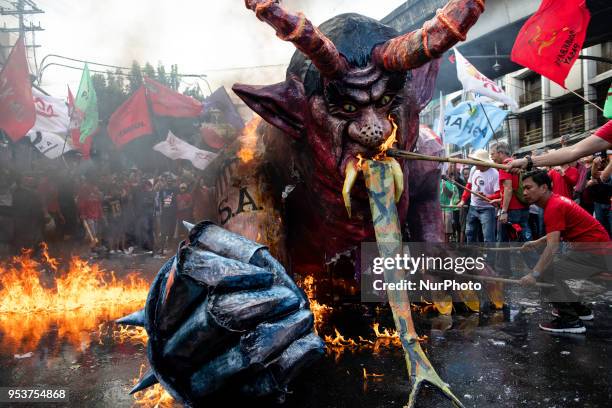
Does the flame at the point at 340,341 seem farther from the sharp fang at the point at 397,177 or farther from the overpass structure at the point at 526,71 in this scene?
the overpass structure at the point at 526,71

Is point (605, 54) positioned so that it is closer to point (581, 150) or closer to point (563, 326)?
point (581, 150)

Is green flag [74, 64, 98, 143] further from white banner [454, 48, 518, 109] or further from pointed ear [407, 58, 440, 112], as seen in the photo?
pointed ear [407, 58, 440, 112]

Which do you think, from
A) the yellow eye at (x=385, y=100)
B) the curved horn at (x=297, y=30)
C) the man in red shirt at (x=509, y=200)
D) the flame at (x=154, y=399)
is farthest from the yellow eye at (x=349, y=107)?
the man in red shirt at (x=509, y=200)

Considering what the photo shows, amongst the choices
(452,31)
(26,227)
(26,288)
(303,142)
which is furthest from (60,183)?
(452,31)

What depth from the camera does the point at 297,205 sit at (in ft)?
12.1

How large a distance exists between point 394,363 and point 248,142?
2188 mm

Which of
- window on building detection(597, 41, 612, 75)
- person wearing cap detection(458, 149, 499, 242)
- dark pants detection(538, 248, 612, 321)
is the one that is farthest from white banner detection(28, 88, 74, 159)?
window on building detection(597, 41, 612, 75)

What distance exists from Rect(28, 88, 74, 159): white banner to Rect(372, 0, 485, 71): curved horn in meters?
13.9

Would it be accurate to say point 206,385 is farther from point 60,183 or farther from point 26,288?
point 60,183

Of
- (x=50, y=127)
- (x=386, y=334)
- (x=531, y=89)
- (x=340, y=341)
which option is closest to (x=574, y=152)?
(x=386, y=334)

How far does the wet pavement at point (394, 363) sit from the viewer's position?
102 inches

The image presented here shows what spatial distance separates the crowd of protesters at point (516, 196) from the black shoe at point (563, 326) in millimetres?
3489

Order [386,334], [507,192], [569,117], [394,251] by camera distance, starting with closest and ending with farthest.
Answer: [394,251] < [386,334] < [507,192] < [569,117]

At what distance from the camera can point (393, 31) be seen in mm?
3119
